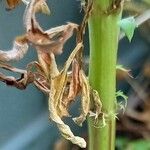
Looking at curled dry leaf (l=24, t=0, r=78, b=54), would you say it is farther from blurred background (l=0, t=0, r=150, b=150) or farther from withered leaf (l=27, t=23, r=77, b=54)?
blurred background (l=0, t=0, r=150, b=150)

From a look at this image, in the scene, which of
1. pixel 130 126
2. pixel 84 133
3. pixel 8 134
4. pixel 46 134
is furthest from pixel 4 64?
pixel 130 126

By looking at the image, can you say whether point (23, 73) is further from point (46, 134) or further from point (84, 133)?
point (84, 133)

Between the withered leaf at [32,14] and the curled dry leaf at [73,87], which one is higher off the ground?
the withered leaf at [32,14]

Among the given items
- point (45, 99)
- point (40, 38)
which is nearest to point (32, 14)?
point (40, 38)

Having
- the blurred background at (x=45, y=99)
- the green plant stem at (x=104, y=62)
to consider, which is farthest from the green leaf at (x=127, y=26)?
the blurred background at (x=45, y=99)

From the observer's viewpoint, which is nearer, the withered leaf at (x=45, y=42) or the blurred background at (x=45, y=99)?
the withered leaf at (x=45, y=42)

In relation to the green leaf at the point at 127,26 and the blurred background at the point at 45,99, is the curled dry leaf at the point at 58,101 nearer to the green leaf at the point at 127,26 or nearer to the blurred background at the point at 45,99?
the green leaf at the point at 127,26
